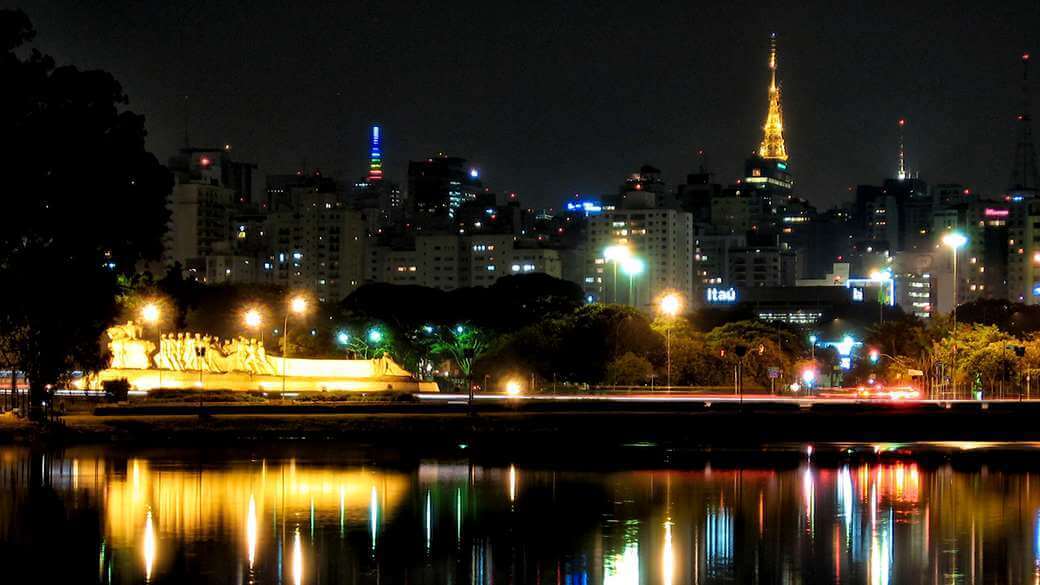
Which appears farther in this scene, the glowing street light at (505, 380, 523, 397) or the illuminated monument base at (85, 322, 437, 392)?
the glowing street light at (505, 380, 523, 397)

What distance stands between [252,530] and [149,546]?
303cm

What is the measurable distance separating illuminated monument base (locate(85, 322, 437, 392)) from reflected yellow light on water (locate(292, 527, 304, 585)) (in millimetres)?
43832

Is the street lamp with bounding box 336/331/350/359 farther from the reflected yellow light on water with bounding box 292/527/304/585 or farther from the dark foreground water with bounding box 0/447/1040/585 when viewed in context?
the reflected yellow light on water with bounding box 292/527/304/585

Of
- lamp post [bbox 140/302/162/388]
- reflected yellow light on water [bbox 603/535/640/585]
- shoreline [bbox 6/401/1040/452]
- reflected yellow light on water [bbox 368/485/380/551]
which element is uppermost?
lamp post [bbox 140/302/162/388]

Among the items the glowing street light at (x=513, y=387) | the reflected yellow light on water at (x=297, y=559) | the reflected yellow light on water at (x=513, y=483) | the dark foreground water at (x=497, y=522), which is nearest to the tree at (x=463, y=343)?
the glowing street light at (x=513, y=387)

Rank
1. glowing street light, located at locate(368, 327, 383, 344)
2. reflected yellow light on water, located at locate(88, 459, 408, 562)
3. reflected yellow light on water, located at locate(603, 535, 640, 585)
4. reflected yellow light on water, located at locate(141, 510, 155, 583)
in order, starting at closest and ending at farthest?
reflected yellow light on water, located at locate(603, 535, 640, 585) < reflected yellow light on water, located at locate(141, 510, 155, 583) < reflected yellow light on water, located at locate(88, 459, 408, 562) < glowing street light, located at locate(368, 327, 383, 344)

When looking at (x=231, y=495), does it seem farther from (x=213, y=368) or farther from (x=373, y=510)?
(x=213, y=368)

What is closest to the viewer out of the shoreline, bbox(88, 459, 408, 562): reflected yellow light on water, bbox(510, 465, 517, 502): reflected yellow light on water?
bbox(88, 459, 408, 562): reflected yellow light on water

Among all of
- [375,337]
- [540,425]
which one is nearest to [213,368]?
[540,425]

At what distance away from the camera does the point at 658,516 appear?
43312mm

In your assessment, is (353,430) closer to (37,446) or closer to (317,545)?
(37,446)

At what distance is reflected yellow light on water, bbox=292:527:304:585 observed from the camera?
33.8 meters

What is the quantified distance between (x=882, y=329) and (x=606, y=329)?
116 feet

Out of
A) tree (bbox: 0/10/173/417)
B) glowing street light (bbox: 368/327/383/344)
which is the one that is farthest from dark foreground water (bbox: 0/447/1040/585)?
glowing street light (bbox: 368/327/383/344)
